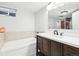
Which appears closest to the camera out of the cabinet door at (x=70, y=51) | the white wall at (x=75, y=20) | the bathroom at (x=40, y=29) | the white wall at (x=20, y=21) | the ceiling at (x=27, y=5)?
the cabinet door at (x=70, y=51)

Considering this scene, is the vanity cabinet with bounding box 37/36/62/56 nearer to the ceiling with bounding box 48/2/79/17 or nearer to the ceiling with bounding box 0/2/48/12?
the ceiling with bounding box 48/2/79/17

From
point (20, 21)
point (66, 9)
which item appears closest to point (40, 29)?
point (20, 21)

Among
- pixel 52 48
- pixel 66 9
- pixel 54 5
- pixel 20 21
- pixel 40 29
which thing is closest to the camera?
pixel 52 48

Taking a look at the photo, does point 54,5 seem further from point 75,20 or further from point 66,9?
point 75,20

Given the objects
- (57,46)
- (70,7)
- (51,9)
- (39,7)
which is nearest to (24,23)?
(39,7)

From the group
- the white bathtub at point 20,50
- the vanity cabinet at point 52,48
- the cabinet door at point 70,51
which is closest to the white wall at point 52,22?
the vanity cabinet at point 52,48

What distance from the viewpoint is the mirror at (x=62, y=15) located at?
2.11 m

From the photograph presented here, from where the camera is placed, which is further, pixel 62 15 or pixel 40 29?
pixel 40 29

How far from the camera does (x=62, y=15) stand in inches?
94.7

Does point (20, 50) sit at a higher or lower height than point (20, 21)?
lower

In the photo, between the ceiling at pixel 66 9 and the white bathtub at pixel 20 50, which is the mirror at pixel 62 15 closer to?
the ceiling at pixel 66 9

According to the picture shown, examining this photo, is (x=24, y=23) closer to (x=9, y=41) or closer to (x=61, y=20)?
(x=9, y=41)

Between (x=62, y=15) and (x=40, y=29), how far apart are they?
1349 millimetres

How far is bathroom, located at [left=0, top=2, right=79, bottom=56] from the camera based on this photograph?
1787 mm
